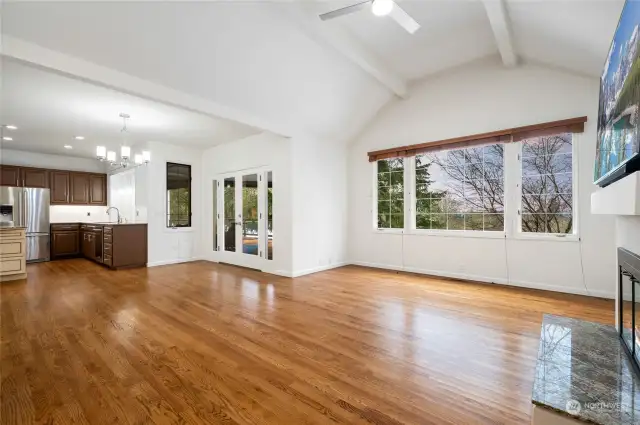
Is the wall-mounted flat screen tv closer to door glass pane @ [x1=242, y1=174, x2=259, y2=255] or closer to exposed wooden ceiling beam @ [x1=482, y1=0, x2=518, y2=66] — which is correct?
exposed wooden ceiling beam @ [x1=482, y1=0, x2=518, y2=66]

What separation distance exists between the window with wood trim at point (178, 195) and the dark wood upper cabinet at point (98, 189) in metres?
3.18

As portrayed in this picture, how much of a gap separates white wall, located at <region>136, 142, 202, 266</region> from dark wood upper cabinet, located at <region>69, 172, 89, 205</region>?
8.26ft

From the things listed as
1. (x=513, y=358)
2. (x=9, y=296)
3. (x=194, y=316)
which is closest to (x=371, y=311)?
(x=513, y=358)

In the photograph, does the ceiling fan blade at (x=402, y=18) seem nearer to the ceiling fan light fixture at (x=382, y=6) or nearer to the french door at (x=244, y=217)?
the ceiling fan light fixture at (x=382, y=6)

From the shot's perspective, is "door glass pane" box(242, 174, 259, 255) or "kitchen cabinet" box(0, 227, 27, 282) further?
"door glass pane" box(242, 174, 259, 255)

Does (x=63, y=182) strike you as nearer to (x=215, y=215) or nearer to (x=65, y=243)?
(x=65, y=243)

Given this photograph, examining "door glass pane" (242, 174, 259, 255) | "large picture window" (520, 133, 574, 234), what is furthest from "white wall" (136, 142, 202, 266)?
"large picture window" (520, 133, 574, 234)

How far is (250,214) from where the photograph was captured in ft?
19.7

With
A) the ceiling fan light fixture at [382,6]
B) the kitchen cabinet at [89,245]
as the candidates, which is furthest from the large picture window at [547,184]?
the kitchen cabinet at [89,245]

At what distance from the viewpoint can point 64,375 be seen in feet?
6.64

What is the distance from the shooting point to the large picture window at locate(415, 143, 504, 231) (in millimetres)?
4586

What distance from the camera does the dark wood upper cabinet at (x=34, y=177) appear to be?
6906 mm

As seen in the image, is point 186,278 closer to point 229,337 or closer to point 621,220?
point 229,337

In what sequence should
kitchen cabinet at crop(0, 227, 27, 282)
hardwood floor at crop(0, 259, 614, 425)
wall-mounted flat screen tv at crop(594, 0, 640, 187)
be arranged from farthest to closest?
1. kitchen cabinet at crop(0, 227, 27, 282)
2. hardwood floor at crop(0, 259, 614, 425)
3. wall-mounted flat screen tv at crop(594, 0, 640, 187)
